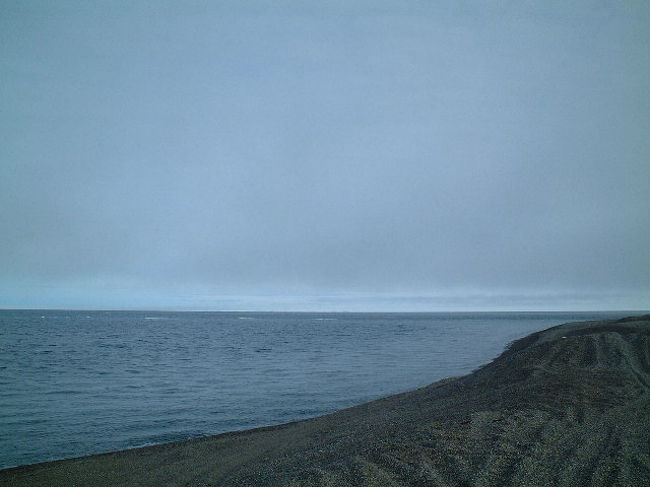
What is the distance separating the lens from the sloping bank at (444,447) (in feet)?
31.1

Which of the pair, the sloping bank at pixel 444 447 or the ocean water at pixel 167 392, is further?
the ocean water at pixel 167 392

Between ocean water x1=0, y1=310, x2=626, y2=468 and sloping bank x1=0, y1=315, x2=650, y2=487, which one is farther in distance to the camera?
ocean water x1=0, y1=310, x2=626, y2=468

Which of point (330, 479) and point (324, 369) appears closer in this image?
point (330, 479)

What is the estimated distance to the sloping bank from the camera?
31.1 ft

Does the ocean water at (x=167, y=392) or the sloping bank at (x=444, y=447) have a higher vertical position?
the sloping bank at (x=444, y=447)

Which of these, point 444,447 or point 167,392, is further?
point 167,392

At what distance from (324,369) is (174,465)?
81.9ft

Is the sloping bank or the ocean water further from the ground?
the sloping bank

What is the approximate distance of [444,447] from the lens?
1099 cm

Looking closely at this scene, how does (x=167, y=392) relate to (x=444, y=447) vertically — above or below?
below

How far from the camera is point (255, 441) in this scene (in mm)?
16234

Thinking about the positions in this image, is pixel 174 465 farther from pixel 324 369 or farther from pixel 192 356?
pixel 192 356

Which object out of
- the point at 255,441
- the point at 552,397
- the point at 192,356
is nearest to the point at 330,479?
the point at 255,441

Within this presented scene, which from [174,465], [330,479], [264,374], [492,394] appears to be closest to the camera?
[330,479]
